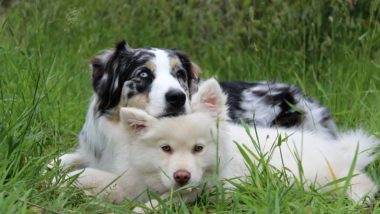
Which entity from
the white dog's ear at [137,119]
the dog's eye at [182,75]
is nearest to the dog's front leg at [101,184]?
the white dog's ear at [137,119]

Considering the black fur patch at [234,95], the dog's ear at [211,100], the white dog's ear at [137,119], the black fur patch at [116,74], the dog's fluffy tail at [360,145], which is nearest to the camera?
the white dog's ear at [137,119]

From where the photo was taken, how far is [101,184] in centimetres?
442

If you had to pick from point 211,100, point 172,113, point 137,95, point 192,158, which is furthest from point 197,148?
point 137,95

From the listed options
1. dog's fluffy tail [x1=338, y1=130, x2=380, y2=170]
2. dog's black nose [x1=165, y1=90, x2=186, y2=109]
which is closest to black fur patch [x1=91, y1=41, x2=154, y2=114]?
dog's black nose [x1=165, y1=90, x2=186, y2=109]

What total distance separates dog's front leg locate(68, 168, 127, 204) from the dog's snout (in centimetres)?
39

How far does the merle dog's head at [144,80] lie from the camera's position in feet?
15.1

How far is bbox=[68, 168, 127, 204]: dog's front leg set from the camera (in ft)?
13.9

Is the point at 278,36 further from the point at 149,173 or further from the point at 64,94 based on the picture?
the point at 149,173

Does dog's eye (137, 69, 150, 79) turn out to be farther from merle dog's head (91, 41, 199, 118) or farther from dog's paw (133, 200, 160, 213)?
dog's paw (133, 200, 160, 213)

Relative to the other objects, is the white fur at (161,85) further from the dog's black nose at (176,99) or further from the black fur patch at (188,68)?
the black fur patch at (188,68)

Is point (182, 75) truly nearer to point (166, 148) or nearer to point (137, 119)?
point (137, 119)

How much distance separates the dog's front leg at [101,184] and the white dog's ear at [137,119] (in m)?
0.30

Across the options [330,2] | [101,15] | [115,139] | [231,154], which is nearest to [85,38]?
[101,15]

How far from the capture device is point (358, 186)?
4461mm
